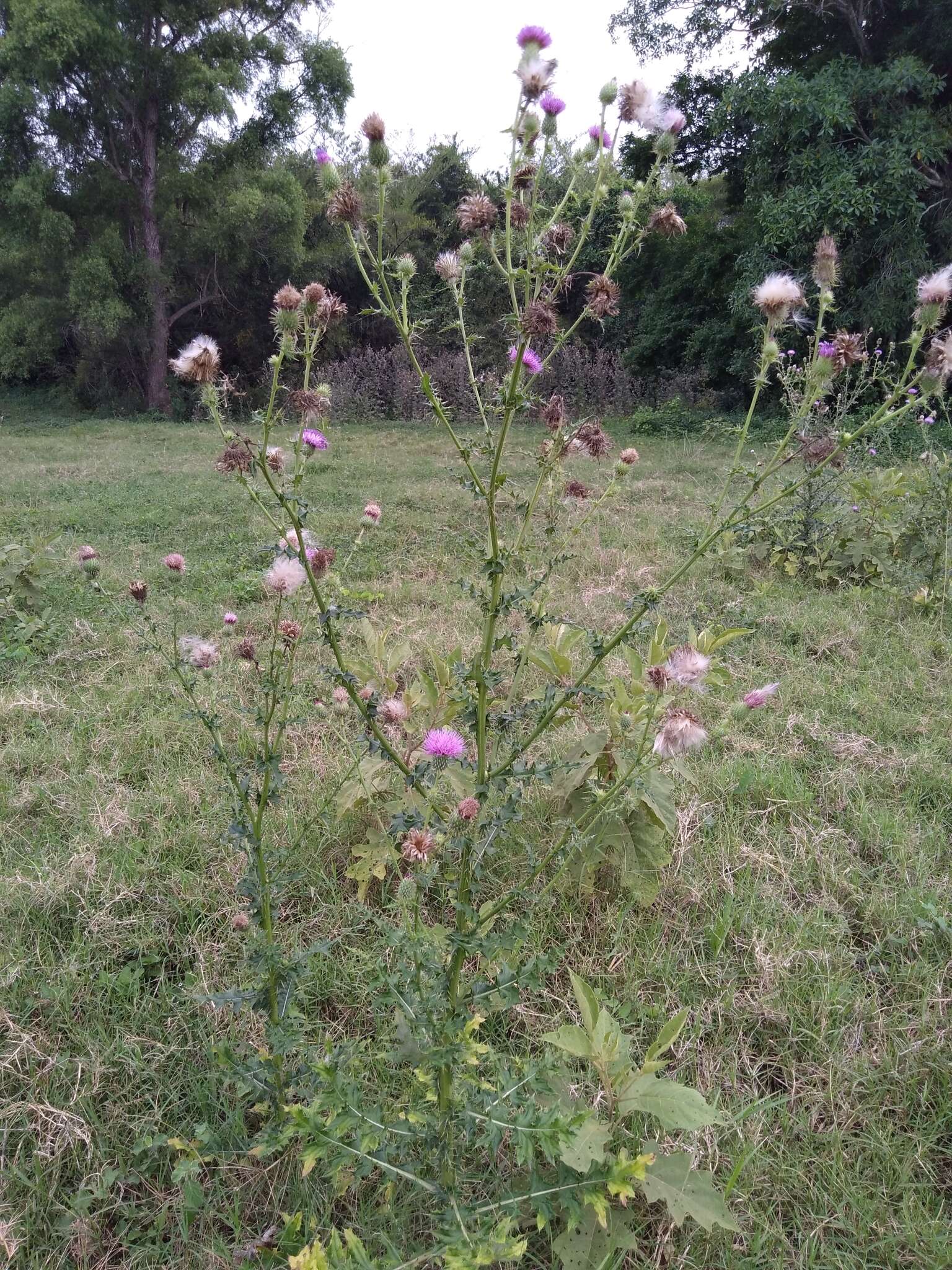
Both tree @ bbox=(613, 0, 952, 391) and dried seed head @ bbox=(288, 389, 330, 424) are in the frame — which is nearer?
dried seed head @ bbox=(288, 389, 330, 424)

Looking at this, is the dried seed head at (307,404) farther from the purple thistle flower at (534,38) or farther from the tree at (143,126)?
the tree at (143,126)

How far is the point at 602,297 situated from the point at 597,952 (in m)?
1.25

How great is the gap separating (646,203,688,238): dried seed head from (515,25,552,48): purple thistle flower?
0.29 metres

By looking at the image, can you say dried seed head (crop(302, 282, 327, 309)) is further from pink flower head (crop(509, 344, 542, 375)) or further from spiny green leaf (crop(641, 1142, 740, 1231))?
spiny green leaf (crop(641, 1142, 740, 1231))

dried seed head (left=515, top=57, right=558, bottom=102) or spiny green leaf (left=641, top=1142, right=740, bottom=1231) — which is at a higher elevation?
dried seed head (left=515, top=57, right=558, bottom=102)

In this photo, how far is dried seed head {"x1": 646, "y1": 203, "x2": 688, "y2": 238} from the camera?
1255 millimetres

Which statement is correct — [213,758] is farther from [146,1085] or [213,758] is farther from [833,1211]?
[833,1211]

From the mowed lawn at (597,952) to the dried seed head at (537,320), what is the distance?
0.28 metres

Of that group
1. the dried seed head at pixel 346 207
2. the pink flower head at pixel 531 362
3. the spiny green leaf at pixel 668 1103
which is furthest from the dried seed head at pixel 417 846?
the dried seed head at pixel 346 207

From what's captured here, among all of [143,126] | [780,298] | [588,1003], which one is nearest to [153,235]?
[143,126]

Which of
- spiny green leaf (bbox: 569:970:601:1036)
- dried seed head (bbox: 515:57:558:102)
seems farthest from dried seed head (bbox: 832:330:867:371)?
spiny green leaf (bbox: 569:970:601:1036)

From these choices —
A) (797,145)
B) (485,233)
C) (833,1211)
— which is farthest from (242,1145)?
(797,145)

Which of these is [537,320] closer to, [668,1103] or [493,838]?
[493,838]

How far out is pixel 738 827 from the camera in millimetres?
1906
